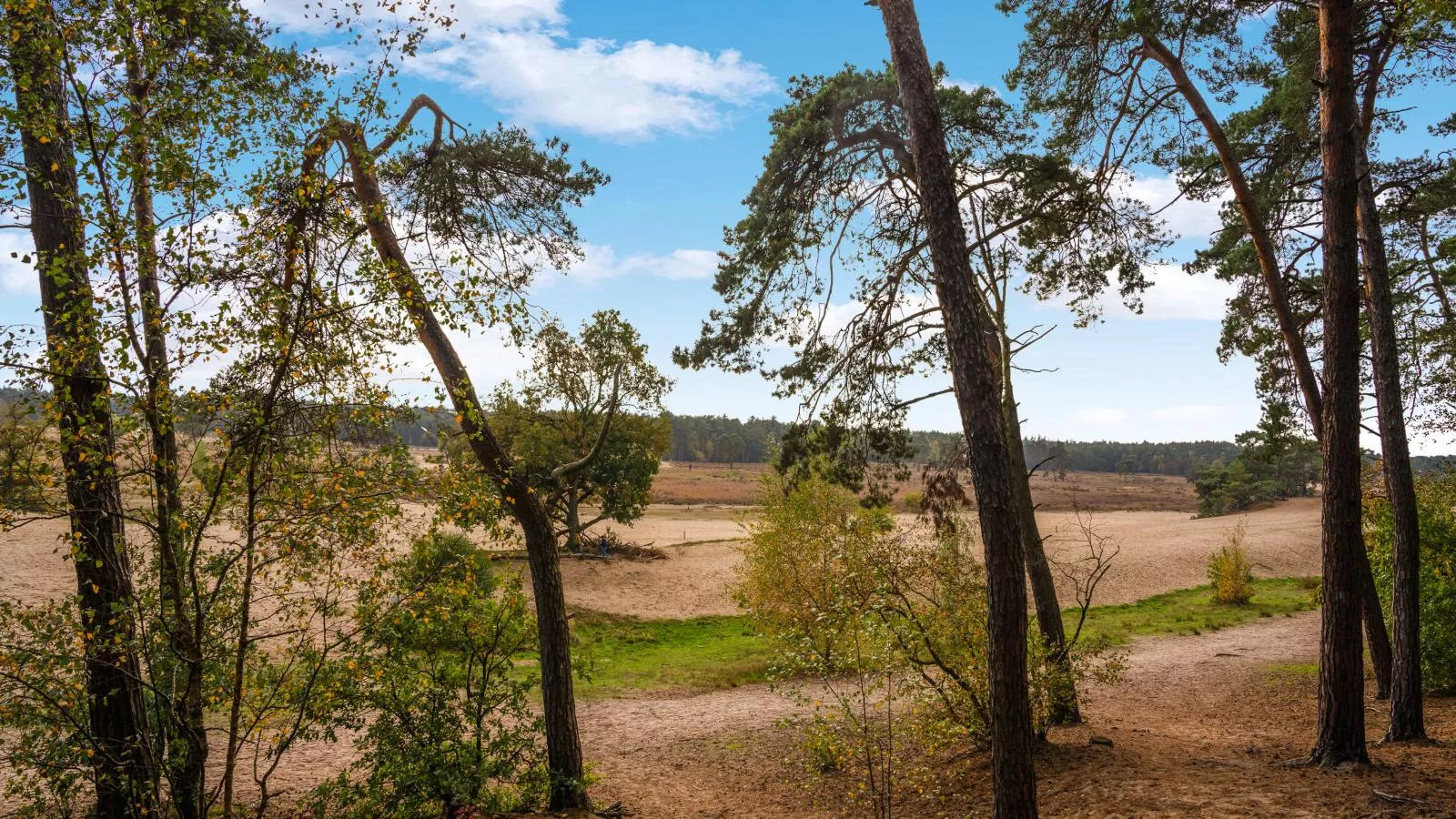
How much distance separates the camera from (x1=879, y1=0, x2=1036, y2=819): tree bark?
224 inches

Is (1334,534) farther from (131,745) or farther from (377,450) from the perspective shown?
(131,745)

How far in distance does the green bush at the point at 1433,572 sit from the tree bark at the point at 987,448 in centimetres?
919

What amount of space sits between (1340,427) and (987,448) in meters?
4.21

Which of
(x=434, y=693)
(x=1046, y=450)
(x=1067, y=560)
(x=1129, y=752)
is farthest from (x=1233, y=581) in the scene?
(x=1046, y=450)

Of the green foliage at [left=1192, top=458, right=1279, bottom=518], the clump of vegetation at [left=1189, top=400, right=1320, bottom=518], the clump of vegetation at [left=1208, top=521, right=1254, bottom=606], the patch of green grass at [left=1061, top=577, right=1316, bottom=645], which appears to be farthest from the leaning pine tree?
the green foliage at [left=1192, top=458, right=1279, bottom=518]

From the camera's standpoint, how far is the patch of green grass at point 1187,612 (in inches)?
873

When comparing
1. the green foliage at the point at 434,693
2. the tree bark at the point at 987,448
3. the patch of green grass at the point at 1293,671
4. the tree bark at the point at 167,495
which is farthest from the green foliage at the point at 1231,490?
the tree bark at the point at 167,495

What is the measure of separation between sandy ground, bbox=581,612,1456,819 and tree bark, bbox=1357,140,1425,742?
0.54m

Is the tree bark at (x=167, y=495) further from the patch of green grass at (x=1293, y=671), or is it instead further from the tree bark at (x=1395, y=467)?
the patch of green grass at (x=1293, y=671)

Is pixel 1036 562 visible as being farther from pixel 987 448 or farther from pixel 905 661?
pixel 987 448

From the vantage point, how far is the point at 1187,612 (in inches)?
981

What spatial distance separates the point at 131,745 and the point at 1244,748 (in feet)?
34.7

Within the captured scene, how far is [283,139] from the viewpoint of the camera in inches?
195

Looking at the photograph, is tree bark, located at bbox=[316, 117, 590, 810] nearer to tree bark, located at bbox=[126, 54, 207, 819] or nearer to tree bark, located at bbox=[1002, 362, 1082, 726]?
tree bark, located at bbox=[126, 54, 207, 819]
